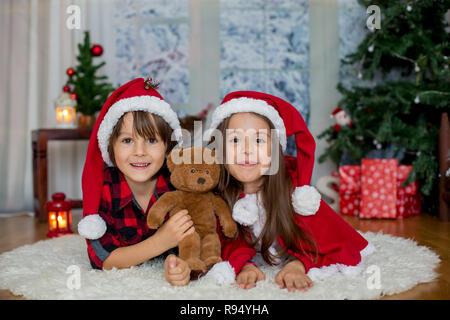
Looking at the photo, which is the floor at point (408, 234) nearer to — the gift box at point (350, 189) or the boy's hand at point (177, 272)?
the gift box at point (350, 189)

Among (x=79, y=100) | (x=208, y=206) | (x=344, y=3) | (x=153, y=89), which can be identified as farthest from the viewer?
(x=344, y=3)

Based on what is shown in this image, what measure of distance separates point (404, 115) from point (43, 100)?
255cm

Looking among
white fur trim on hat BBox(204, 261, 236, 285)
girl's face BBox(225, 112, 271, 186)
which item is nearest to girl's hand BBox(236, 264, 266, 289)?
white fur trim on hat BBox(204, 261, 236, 285)

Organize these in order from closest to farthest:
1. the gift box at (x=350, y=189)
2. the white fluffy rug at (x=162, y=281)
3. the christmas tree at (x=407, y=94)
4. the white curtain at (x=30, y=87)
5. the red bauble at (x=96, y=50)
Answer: the white fluffy rug at (x=162, y=281)
the christmas tree at (x=407, y=94)
the gift box at (x=350, y=189)
the red bauble at (x=96, y=50)
the white curtain at (x=30, y=87)

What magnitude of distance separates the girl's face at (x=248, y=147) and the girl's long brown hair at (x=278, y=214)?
31 mm

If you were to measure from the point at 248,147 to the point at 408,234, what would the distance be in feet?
3.76

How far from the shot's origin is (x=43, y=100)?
9.85 ft

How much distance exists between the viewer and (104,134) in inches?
51.9

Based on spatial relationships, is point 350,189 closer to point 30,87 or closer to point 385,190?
point 385,190

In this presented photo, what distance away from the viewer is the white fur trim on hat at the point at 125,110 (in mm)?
1297

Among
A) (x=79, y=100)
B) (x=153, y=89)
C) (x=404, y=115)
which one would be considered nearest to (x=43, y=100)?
(x=79, y=100)

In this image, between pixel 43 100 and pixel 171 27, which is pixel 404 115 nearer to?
pixel 171 27

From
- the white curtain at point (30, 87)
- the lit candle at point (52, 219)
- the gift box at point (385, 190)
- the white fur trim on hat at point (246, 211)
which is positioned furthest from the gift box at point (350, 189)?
the white curtain at point (30, 87)

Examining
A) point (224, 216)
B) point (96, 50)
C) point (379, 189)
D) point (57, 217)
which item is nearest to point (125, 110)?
point (224, 216)
